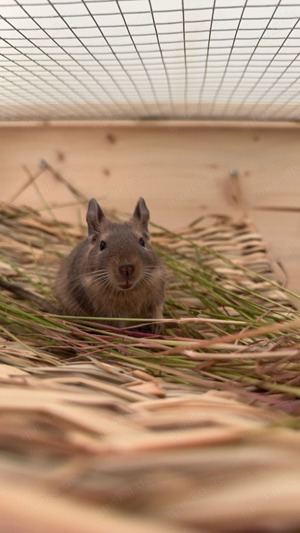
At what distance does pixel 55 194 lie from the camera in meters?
3.59

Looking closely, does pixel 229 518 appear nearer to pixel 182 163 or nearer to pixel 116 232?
pixel 116 232

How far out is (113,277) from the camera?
191 cm

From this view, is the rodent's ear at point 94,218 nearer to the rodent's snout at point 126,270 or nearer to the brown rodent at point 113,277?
the brown rodent at point 113,277

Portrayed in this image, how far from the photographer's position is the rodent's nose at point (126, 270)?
1.89 meters

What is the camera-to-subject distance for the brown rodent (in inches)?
75.8

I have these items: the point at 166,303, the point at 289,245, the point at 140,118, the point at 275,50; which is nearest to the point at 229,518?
the point at 166,303

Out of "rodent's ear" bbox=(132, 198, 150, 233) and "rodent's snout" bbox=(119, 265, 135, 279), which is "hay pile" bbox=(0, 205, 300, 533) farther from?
"rodent's ear" bbox=(132, 198, 150, 233)

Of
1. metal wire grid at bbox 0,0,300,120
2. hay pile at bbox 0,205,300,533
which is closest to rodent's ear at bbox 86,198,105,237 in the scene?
metal wire grid at bbox 0,0,300,120

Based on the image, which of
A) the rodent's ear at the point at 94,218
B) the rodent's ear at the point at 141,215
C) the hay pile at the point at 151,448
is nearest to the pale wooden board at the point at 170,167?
the rodent's ear at the point at 141,215

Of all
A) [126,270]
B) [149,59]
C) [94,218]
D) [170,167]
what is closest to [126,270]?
[126,270]

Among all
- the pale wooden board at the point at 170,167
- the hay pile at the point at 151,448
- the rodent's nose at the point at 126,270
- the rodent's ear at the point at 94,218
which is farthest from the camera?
the pale wooden board at the point at 170,167

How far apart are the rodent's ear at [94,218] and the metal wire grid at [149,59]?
0.76 meters

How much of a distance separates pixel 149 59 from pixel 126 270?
117 centimetres

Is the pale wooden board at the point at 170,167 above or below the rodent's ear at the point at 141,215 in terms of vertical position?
above
